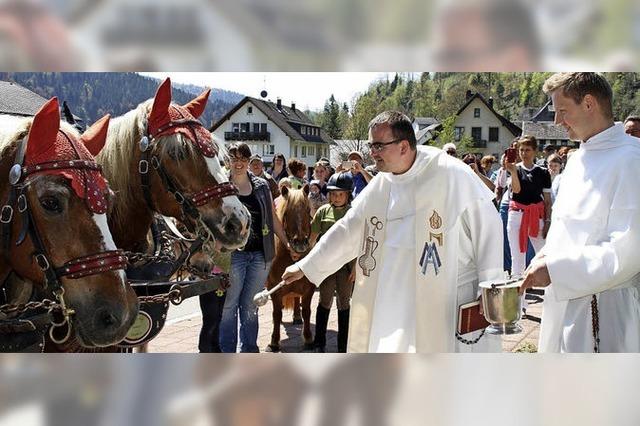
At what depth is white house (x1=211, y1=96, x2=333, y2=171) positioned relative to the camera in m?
2.96

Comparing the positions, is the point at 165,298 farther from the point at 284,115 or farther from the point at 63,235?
the point at 284,115

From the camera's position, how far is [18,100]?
2.84 m

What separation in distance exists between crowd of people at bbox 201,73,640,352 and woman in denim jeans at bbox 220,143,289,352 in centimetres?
5

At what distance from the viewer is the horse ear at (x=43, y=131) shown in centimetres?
210

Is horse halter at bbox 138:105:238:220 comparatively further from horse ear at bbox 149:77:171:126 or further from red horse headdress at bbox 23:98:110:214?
red horse headdress at bbox 23:98:110:214

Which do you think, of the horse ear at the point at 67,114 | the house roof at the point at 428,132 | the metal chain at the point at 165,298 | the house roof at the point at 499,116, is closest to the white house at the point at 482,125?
the house roof at the point at 499,116

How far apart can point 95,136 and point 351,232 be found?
1.56m

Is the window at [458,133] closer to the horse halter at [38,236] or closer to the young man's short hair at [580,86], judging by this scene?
the young man's short hair at [580,86]

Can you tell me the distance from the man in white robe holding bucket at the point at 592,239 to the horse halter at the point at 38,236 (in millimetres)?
1659

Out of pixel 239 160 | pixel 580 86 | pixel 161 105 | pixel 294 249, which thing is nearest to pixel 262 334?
pixel 294 249

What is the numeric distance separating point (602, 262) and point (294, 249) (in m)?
3.92

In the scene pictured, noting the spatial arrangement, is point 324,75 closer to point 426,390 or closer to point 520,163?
point 426,390

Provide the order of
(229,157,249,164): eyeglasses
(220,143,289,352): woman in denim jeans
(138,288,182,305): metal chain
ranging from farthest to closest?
(220,143,289,352): woman in denim jeans, (229,157,249,164): eyeglasses, (138,288,182,305): metal chain

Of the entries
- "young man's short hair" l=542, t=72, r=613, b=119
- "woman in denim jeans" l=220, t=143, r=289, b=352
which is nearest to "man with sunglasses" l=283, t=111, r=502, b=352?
"young man's short hair" l=542, t=72, r=613, b=119
